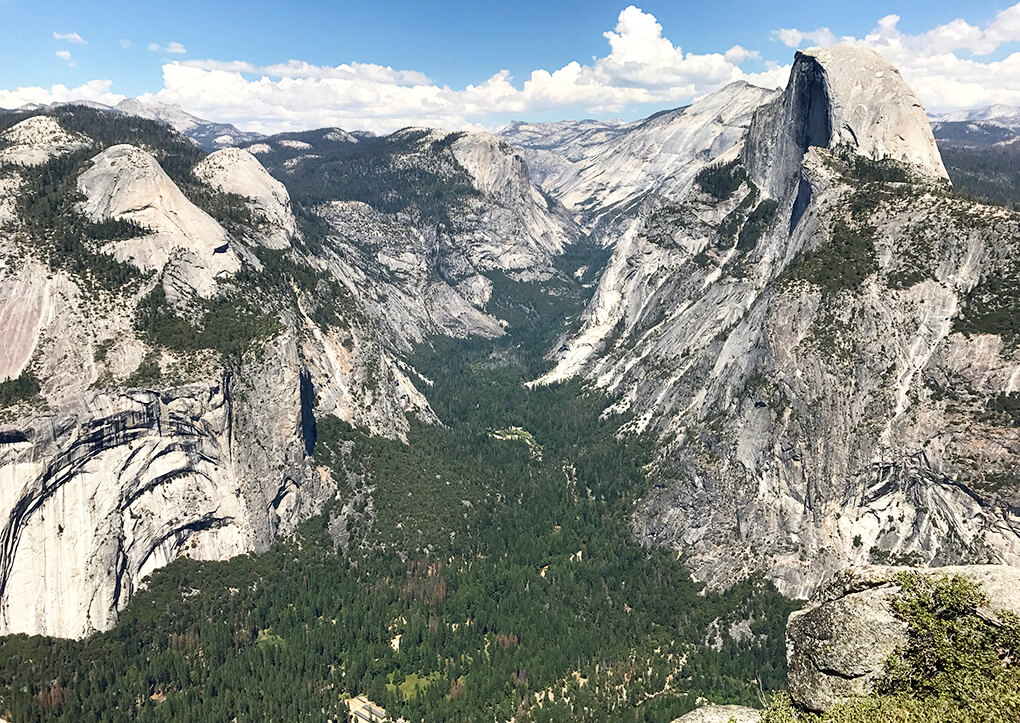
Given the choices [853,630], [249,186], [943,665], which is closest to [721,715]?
[853,630]

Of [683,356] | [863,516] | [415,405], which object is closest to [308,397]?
[415,405]

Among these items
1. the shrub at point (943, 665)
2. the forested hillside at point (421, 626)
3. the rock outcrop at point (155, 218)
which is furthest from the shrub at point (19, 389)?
the shrub at point (943, 665)

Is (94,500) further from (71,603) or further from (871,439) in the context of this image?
(871,439)

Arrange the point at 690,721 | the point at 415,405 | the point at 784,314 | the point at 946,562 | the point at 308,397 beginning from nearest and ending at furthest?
the point at 690,721, the point at 946,562, the point at 784,314, the point at 308,397, the point at 415,405

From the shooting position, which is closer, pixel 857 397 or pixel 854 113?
pixel 857 397

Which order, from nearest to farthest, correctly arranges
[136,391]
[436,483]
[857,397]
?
[136,391]
[857,397]
[436,483]

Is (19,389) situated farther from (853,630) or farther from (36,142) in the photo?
(853,630)
